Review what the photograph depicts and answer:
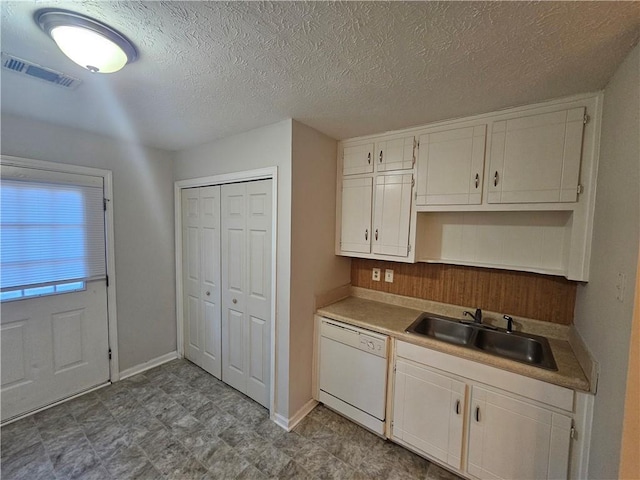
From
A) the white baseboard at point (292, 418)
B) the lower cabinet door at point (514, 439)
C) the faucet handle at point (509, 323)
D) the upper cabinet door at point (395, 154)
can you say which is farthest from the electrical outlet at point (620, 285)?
the white baseboard at point (292, 418)

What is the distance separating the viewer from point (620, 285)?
3.59ft

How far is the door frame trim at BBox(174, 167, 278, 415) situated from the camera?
212 centimetres

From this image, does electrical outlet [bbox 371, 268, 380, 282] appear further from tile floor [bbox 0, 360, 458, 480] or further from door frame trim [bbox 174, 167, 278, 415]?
tile floor [bbox 0, 360, 458, 480]

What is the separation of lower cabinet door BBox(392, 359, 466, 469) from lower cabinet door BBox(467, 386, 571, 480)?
0.29ft

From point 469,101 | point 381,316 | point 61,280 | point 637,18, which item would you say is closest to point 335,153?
point 469,101

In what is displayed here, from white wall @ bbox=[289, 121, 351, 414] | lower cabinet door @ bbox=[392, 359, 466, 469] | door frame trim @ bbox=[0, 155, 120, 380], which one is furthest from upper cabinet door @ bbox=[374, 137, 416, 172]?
door frame trim @ bbox=[0, 155, 120, 380]

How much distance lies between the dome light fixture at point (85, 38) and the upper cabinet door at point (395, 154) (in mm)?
1747

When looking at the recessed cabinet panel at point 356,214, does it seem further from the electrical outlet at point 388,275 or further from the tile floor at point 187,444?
the tile floor at point 187,444

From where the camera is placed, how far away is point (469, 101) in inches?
65.1

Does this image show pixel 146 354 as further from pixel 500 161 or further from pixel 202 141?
pixel 500 161

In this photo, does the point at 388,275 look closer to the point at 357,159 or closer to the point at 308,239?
the point at 308,239

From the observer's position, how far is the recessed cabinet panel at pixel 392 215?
217 cm

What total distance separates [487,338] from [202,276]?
2.72 metres

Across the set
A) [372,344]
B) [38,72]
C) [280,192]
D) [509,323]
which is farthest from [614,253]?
[38,72]
